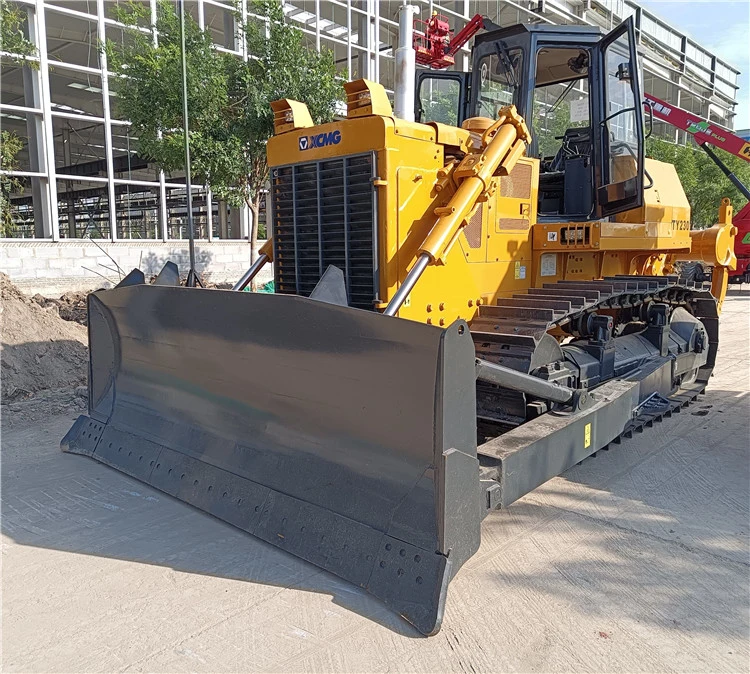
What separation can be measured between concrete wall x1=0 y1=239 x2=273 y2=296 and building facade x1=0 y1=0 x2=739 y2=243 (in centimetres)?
31

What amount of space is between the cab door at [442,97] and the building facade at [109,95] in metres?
1.61

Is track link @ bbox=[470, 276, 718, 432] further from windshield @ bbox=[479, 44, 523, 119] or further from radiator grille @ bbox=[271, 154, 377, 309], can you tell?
windshield @ bbox=[479, 44, 523, 119]

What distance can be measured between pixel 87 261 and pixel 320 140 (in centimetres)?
993

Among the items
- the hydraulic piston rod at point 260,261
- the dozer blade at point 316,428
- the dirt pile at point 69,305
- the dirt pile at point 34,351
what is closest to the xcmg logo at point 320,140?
the hydraulic piston rod at point 260,261

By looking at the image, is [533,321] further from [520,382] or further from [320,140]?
[320,140]

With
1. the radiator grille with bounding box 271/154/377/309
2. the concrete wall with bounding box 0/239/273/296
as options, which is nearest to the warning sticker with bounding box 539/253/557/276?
the radiator grille with bounding box 271/154/377/309

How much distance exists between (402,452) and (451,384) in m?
0.46

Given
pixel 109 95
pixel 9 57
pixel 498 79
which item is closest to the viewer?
pixel 498 79

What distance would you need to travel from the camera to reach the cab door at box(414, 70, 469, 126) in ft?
20.0

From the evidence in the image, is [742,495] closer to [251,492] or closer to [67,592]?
[251,492]

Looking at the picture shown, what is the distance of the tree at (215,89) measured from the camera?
9.23 metres

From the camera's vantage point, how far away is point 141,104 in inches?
370

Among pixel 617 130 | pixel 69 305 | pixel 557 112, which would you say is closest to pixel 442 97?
pixel 557 112

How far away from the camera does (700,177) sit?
23375 mm
